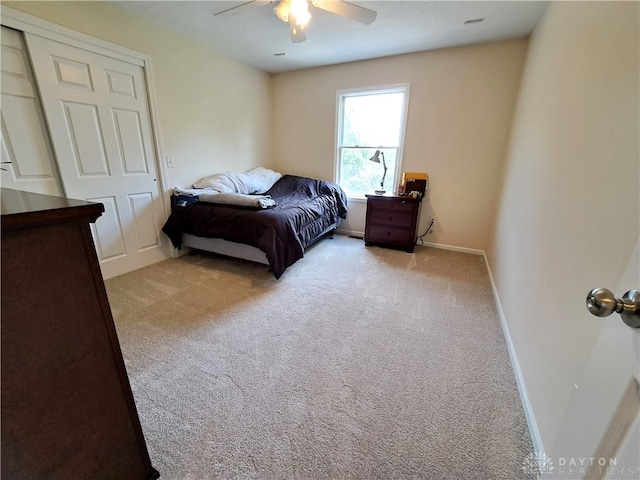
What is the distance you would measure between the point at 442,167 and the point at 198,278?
10.3 feet

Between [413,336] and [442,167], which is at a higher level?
[442,167]

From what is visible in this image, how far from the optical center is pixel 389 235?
3396 millimetres

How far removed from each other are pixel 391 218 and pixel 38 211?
3.15 meters

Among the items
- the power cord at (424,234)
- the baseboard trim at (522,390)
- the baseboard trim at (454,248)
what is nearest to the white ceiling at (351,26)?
the power cord at (424,234)

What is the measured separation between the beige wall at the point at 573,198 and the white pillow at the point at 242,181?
9.74 feet

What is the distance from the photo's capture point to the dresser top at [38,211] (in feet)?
1.88

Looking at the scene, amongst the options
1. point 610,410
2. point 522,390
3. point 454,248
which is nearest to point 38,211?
point 610,410

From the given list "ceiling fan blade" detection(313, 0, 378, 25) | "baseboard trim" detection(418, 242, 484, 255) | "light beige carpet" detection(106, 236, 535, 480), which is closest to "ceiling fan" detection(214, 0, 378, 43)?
"ceiling fan blade" detection(313, 0, 378, 25)

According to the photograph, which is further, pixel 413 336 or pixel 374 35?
pixel 374 35

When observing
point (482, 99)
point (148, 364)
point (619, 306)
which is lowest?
point (148, 364)

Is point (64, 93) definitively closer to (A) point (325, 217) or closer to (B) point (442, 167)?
(A) point (325, 217)

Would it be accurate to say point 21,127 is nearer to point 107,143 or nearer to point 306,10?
point 107,143

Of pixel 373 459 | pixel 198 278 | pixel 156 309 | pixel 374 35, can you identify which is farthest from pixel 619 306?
pixel 374 35

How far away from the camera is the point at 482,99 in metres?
2.98
